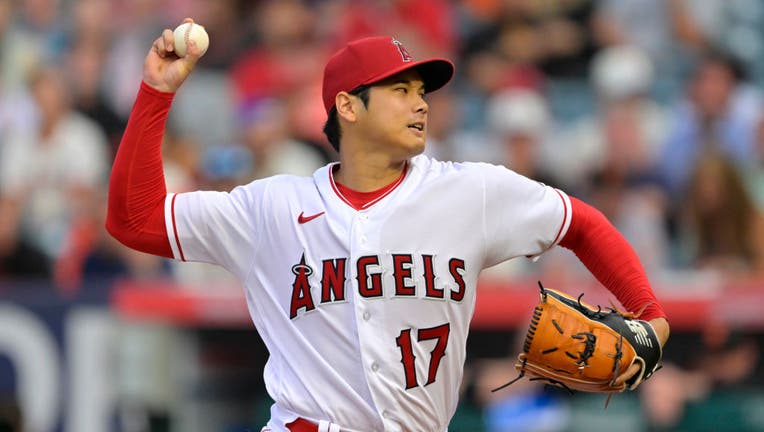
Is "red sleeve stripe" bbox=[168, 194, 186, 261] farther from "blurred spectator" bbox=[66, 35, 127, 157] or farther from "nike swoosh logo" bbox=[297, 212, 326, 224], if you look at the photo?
"blurred spectator" bbox=[66, 35, 127, 157]

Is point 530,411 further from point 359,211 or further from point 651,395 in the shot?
point 359,211

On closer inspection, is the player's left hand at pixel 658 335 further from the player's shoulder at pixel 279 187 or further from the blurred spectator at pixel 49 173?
the blurred spectator at pixel 49 173

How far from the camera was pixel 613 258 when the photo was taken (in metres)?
3.95

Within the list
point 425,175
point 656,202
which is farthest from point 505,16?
point 425,175

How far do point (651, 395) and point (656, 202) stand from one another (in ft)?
4.70

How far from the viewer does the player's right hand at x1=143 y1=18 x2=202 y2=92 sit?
150 inches

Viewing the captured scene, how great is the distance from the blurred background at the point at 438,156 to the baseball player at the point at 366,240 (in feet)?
9.82

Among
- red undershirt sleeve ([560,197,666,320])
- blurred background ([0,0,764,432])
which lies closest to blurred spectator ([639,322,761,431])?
blurred background ([0,0,764,432])

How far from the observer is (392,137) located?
3930 millimetres

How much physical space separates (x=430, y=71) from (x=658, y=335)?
3.52 ft

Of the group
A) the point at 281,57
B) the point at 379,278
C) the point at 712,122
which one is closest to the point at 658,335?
the point at 379,278

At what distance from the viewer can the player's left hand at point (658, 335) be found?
378cm

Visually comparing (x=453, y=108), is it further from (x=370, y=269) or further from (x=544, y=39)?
(x=370, y=269)

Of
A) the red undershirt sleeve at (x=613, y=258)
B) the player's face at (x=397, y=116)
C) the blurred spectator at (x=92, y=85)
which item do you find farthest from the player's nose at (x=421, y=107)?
the blurred spectator at (x=92, y=85)
